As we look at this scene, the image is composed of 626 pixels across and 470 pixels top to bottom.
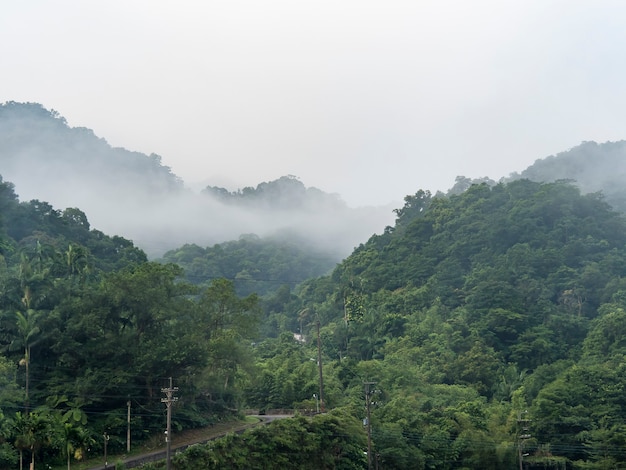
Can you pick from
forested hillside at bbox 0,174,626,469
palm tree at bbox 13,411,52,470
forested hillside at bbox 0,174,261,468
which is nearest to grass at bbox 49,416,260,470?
forested hillside at bbox 0,174,261,468

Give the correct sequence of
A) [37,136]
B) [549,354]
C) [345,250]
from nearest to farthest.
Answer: [549,354] < [37,136] < [345,250]

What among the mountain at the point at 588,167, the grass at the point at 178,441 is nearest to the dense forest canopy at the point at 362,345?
the grass at the point at 178,441

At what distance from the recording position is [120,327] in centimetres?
4003

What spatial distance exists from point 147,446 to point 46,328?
7.80 m

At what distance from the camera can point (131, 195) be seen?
559 feet

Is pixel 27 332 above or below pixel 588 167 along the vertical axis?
below

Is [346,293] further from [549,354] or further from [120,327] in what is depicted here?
[120,327]

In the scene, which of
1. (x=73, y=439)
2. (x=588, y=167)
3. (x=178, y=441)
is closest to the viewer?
(x=73, y=439)

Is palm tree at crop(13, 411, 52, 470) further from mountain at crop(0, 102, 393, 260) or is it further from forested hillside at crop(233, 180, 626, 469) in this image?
mountain at crop(0, 102, 393, 260)

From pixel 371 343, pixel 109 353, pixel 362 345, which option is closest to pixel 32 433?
pixel 109 353

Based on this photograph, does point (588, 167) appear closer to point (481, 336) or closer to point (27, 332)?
point (481, 336)

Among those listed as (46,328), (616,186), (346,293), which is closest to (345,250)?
(616,186)

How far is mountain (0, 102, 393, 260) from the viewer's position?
14650 centimetres

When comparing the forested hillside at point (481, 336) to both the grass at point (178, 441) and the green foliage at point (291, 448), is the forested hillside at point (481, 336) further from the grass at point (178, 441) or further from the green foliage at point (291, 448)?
the grass at point (178, 441)
